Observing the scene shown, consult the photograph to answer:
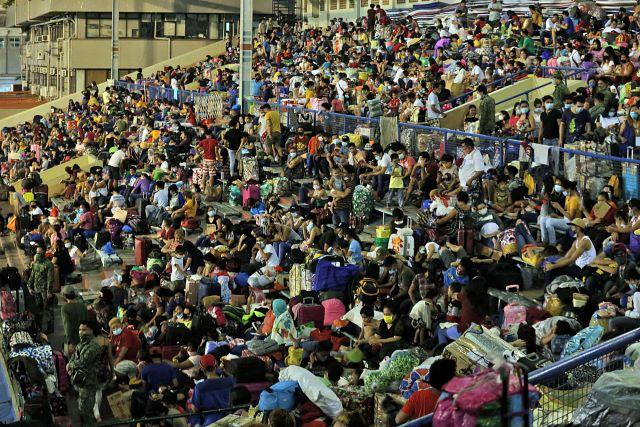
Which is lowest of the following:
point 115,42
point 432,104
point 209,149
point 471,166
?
point 209,149

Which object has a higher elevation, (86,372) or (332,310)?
(332,310)

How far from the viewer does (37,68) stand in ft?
231

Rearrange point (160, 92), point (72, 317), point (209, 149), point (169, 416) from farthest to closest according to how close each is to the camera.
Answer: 1. point (160, 92)
2. point (209, 149)
3. point (72, 317)
4. point (169, 416)

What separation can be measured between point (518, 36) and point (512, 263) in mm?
15918

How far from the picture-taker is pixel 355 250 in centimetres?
1738

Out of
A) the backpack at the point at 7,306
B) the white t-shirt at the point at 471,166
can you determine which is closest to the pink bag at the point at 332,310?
the white t-shirt at the point at 471,166

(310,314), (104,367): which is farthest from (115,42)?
(104,367)

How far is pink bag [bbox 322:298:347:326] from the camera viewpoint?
51.8ft

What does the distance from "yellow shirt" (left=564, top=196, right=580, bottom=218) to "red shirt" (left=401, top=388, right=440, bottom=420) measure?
7.32 metres

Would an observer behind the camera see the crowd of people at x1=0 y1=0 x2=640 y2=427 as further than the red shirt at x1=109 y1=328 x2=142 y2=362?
No

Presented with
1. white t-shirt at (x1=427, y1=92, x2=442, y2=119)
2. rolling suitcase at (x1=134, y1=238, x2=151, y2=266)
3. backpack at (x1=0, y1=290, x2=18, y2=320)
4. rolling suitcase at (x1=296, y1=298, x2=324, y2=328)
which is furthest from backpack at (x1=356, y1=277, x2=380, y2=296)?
white t-shirt at (x1=427, y1=92, x2=442, y2=119)

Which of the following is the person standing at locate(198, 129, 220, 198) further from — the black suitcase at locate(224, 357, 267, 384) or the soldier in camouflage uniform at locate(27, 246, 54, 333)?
the black suitcase at locate(224, 357, 267, 384)

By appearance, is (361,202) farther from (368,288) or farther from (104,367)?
(104,367)

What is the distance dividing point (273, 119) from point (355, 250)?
31.5ft
